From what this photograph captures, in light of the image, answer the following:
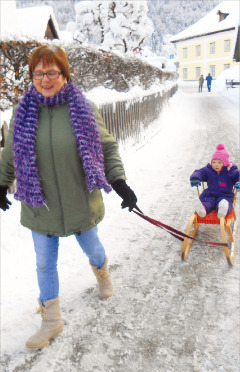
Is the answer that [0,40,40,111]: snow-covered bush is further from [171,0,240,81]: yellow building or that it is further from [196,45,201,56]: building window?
[196,45,201,56]: building window

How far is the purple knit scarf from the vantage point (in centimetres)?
201

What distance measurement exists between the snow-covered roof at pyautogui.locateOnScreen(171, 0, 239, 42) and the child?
50735mm

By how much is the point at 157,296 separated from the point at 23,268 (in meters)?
1.44

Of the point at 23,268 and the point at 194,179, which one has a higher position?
the point at 194,179

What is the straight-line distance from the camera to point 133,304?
280 centimetres

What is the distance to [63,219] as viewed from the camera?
86.4 inches

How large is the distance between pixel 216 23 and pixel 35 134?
56945 mm

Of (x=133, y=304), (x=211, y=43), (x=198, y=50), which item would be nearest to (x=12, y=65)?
(x=133, y=304)

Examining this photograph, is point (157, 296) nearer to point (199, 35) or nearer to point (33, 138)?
point (33, 138)

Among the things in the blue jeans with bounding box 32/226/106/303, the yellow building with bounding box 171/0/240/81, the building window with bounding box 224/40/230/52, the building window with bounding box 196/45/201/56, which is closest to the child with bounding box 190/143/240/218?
the blue jeans with bounding box 32/226/106/303

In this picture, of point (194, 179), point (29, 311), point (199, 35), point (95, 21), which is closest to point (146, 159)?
point (194, 179)

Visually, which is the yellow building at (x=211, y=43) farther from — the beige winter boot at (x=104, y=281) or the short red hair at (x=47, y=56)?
the short red hair at (x=47, y=56)

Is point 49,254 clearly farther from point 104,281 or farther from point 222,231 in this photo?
point 222,231

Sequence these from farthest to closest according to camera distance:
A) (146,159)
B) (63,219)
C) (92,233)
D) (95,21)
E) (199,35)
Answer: (199,35), (95,21), (146,159), (92,233), (63,219)
